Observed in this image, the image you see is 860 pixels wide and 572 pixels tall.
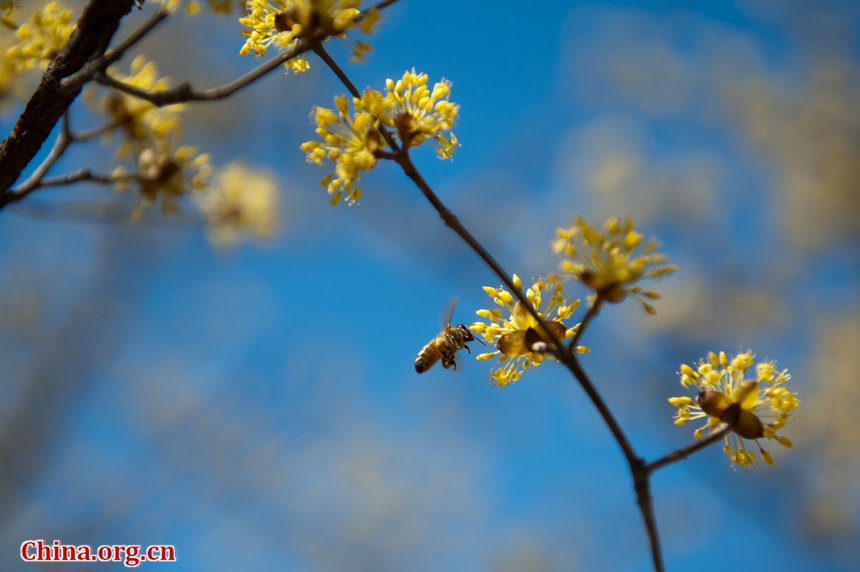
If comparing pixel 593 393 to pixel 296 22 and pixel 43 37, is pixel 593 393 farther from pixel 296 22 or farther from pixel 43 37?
pixel 43 37

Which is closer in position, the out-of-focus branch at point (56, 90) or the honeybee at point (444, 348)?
the out-of-focus branch at point (56, 90)

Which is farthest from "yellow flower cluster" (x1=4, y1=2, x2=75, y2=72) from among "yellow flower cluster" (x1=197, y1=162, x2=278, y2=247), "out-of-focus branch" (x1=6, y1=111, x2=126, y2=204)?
"yellow flower cluster" (x1=197, y1=162, x2=278, y2=247)

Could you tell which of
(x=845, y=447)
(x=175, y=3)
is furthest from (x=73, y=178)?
(x=845, y=447)

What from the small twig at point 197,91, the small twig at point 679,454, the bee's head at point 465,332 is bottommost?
the small twig at point 679,454

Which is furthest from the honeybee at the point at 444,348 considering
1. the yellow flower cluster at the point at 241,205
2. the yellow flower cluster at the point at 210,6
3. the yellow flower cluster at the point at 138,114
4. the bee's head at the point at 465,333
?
the yellow flower cluster at the point at 241,205

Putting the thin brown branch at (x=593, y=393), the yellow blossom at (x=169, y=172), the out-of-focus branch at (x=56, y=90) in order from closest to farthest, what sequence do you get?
the thin brown branch at (x=593, y=393) → the out-of-focus branch at (x=56, y=90) → the yellow blossom at (x=169, y=172)

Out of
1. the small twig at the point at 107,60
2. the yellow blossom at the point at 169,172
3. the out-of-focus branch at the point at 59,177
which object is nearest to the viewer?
the small twig at the point at 107,60

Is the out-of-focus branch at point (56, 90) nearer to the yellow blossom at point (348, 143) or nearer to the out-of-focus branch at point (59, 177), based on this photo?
the out-of-focus branch at point (59, 177)

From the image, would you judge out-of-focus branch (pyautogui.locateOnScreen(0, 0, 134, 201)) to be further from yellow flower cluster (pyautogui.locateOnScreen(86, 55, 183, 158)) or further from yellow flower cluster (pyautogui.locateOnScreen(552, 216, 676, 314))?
yellow flower cluster (pyautogui.locateOnScreen(86, 55, 183, 158))

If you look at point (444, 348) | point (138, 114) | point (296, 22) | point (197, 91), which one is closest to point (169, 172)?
point (138, 114)
